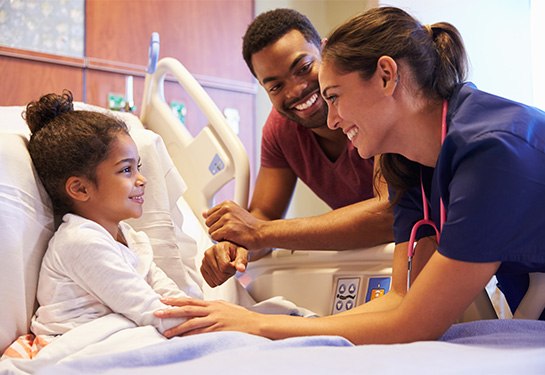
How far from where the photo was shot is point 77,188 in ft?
4.87

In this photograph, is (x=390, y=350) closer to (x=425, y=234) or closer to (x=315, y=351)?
(x=315, y=351)

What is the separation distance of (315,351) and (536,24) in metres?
3.15

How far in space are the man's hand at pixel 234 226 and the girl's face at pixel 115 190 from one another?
1.34ft

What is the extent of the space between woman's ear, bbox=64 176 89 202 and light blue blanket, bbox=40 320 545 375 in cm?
60

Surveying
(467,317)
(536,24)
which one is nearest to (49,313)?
(467,317)

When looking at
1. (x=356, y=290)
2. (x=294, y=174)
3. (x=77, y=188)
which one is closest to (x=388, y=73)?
(x=356, y=290)

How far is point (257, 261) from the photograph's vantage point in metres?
2.09

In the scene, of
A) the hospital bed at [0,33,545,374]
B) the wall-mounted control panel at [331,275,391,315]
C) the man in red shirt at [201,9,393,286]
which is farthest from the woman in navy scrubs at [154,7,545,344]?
the man in red shirt at [201,9,393,286]

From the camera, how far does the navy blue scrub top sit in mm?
1013

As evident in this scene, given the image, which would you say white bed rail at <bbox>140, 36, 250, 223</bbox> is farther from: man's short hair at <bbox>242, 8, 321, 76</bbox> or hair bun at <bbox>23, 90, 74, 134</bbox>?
hair bun at <bbox>23, 90, 74, 134</bbox>

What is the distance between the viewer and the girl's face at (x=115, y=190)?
149cm

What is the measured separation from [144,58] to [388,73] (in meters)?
2.89

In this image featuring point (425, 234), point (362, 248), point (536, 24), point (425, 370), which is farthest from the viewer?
point (536, 24)

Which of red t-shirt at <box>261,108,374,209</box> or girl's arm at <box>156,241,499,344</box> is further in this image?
red t-shirt at <box>261,108,374,209</box>
